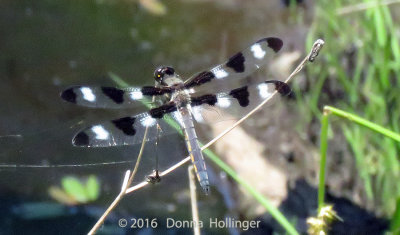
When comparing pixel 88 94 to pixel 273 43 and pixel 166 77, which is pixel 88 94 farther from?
pixel 273 43

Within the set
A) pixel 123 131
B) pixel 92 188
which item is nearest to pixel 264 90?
pixel 123 131

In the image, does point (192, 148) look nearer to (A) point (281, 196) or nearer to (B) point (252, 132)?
(A) point (281, 196)

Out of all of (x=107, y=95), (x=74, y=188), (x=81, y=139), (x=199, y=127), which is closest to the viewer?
(x=81, y=139)

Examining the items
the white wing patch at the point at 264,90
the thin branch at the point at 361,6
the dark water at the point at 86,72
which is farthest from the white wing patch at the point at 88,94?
the thin branch at the point at 361,6

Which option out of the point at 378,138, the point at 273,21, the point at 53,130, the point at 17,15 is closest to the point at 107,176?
the point at 53,130

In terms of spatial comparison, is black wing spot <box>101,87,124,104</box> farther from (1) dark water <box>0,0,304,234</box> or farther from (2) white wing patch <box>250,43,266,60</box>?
(2) white wing patch <box>250,43,266,60</box>

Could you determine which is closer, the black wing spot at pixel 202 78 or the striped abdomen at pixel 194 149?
the striped abdomen at pixel 194 149

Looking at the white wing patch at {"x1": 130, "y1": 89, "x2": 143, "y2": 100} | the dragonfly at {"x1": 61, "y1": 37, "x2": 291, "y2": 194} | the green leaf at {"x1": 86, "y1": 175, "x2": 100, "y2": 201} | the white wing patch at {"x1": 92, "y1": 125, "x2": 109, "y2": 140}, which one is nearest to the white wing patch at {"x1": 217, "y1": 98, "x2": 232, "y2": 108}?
the dragonfly at {"x1": 61, "y1": 37, "x2": 291, "y2": 194}

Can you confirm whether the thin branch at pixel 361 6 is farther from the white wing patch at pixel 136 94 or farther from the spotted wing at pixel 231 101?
the white wing patch at pixel 136 94
